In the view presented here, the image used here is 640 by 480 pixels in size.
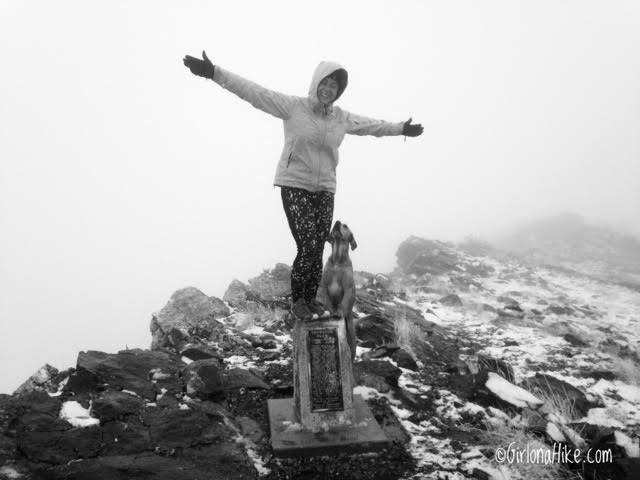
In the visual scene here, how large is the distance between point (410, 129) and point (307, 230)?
1.91 m

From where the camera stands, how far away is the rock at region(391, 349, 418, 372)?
240 inches

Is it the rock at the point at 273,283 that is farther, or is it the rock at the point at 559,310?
the rock at the point at 559,310

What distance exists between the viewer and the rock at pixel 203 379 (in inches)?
184

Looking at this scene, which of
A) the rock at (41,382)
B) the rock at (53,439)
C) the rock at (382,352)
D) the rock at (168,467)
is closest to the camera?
the rock at (168,467)

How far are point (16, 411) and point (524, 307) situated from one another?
39.3ft

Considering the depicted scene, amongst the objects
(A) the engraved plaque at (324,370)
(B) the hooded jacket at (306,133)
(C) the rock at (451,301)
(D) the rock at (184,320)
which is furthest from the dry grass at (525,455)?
(C) the rock at (451,301)

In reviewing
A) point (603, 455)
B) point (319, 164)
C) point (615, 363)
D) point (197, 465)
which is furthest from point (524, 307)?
point (197, 465)

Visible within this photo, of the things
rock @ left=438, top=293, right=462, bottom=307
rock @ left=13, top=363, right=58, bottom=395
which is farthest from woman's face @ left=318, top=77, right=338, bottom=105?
rock @ left=438, top=293, right=462, bottom=307

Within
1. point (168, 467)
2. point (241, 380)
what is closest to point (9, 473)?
point (168, 467)

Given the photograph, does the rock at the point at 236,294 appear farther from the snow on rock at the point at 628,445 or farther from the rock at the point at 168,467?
the snow on rock at the point at 628,445

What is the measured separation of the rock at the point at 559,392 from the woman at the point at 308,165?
3242 mm

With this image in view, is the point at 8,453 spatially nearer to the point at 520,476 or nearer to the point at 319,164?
the point at 319,164

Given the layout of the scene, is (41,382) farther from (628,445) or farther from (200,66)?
(628,445)

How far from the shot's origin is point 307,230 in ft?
14.1
